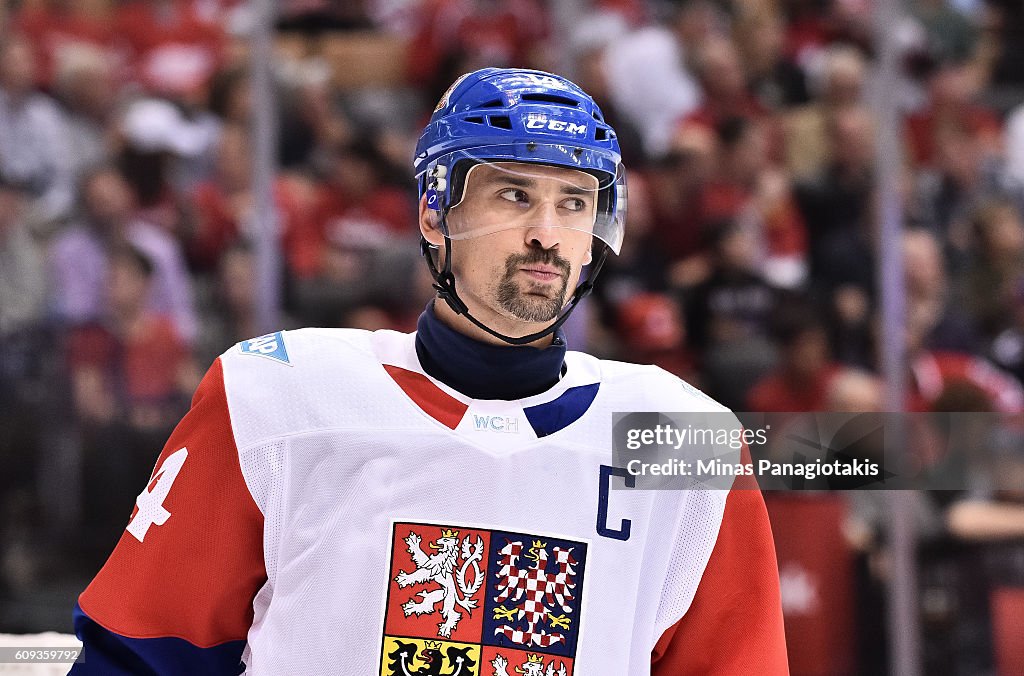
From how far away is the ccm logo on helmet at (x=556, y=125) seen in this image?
176 centimetres

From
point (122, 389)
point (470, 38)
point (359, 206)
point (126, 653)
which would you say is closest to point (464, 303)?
point (126, 653)

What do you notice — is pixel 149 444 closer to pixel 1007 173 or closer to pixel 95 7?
pixel 95 7

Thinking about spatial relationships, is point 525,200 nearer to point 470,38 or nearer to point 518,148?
point 518,148

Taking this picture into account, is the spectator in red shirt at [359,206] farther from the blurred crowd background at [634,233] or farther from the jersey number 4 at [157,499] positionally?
the jersey number 4 at [157,499]

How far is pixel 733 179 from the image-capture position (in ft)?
12.9

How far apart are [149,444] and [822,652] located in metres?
1.74

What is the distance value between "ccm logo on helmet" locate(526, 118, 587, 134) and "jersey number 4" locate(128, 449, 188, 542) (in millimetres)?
602

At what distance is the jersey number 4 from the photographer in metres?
1.72

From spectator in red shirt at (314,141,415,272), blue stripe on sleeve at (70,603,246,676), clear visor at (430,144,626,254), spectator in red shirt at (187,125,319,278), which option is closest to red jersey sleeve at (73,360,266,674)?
blue stripe on sleeve at (70,603,246,676)

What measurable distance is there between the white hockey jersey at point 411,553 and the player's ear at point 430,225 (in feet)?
0.76

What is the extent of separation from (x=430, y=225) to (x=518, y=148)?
8.3 inches

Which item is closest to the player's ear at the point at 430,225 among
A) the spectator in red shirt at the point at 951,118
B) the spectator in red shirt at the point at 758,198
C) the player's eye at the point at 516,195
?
the player's eye at the point at 516,195

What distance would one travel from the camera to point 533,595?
1.70 meters

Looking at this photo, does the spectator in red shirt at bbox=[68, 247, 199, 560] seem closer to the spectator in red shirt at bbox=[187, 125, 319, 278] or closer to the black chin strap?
the spectator in red shirt at bbox=[187, 125, 319, 278]
